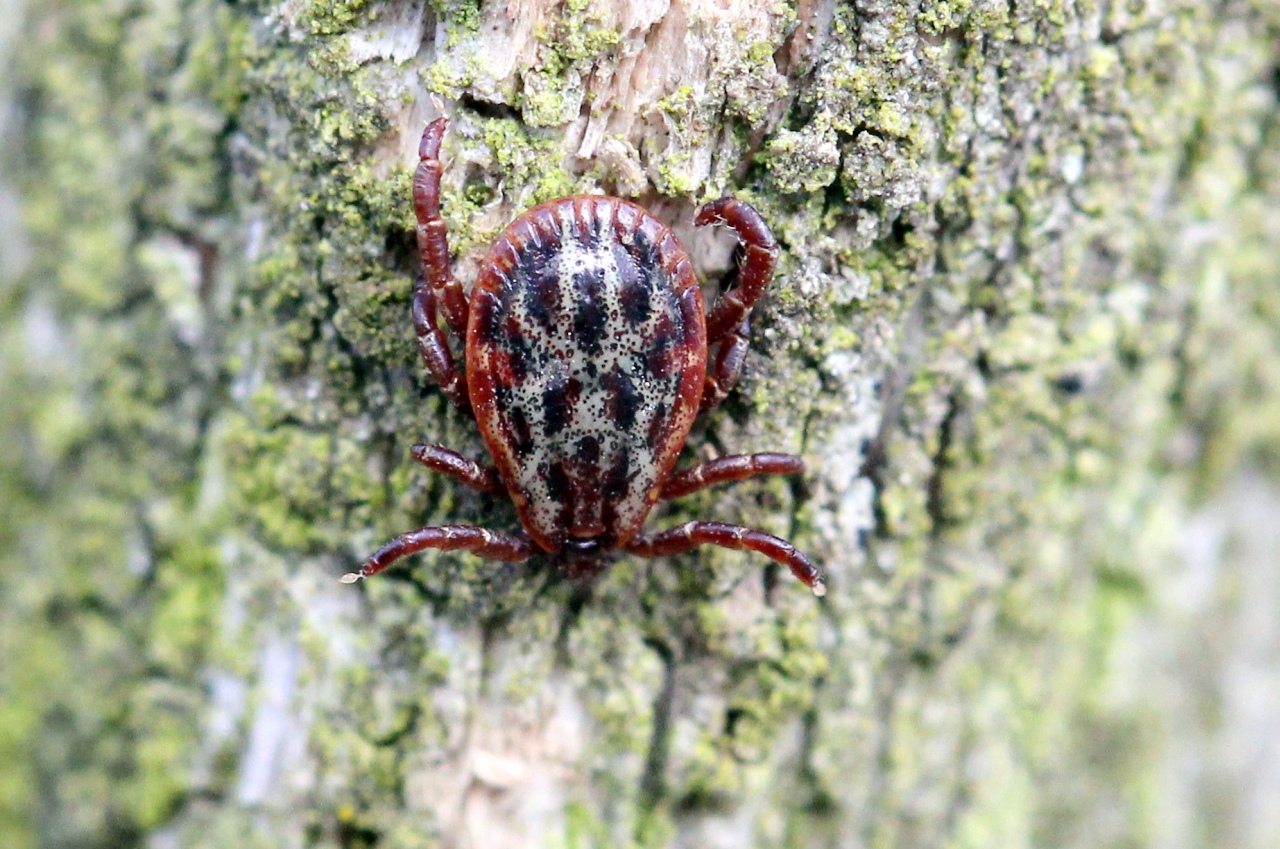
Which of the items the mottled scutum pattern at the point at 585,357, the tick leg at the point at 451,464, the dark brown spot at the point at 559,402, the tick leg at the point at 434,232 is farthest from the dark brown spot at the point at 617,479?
the tick leg at the point at 434,232

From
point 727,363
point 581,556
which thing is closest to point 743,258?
point 727,363

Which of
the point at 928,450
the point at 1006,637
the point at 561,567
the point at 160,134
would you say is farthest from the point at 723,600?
the point at 160,134

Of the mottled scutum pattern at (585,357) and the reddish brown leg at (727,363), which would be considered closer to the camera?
the mottled scutum pattern at (585,357)

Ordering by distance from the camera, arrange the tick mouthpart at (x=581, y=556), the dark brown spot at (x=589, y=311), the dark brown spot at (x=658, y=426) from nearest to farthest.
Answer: the dark brown spot at (x=589, y=311) < the dark brown spot at (x=658, y=426) < the tick mouthpart at (x=581, y=556)

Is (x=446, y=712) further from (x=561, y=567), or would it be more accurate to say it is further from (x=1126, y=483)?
(x=1126, y=483)

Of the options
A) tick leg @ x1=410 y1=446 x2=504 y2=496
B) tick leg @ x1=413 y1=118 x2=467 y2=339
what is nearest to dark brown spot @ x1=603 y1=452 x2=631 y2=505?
tick leg @ x1=410 y1=446 x2=504 y2=496

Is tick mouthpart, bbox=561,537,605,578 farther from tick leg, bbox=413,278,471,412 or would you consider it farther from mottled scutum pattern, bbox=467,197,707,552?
tick leg, bbox=413,278,471,412

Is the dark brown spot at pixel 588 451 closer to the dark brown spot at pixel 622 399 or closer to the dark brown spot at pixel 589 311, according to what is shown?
the dark brown spot at pixel 622 399
